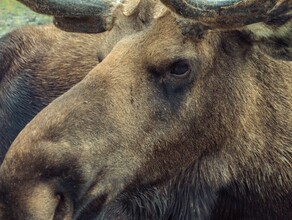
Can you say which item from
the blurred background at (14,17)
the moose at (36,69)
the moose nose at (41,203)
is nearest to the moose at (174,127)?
the moose nose at (41,203)

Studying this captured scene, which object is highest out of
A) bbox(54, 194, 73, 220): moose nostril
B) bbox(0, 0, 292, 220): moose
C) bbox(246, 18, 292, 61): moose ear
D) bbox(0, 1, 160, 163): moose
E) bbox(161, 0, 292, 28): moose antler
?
bbox(161, 0, 292, 28): moose antler

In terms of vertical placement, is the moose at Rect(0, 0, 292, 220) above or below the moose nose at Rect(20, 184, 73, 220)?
above

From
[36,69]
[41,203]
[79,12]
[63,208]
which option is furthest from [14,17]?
[41,203]

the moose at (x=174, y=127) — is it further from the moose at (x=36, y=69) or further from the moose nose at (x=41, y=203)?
the moose at (x=36, y=69)

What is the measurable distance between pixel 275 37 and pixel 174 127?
0.95 meters

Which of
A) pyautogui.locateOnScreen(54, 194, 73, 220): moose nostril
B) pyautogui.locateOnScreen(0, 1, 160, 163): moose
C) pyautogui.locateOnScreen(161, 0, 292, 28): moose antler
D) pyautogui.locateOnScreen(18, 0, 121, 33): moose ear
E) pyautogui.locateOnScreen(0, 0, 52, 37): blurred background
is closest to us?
pyautogui.locateOnScreen(161, 0, 292, 28): moose antler

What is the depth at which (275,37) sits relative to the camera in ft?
20.3

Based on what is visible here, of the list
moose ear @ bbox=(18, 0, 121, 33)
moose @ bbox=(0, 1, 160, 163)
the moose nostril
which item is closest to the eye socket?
moose ear @ bbox=(18, 0, 121, 33)

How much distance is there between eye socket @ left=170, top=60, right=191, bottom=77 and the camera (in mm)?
6289

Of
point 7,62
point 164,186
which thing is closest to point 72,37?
point 7,62

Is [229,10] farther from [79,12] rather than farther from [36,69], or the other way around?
[36,69]

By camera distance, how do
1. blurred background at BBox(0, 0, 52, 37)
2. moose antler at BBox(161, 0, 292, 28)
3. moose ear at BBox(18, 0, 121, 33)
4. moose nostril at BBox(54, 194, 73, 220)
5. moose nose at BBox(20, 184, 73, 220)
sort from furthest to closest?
blurred background at BBox(0, 0, 52, 37)
moose ear at BBox(18, 0, 121, 33)
moose nostril at BBox(54, 194, 73, 220)
moose nose at BBox(20, 184, 73, 220)
moose antler at BBox(161, 0, 292, 28)

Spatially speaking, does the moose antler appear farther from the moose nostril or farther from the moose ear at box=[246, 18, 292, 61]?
the moose nostril

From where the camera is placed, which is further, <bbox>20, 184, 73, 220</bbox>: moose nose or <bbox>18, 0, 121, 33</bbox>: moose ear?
<bbox>18, 0, 121, 33</bbox>: moose ear
